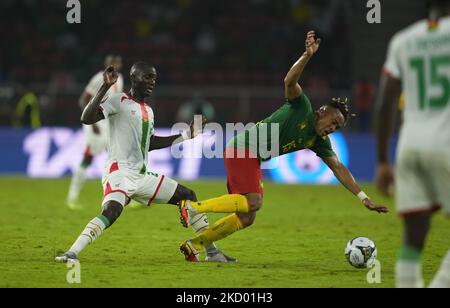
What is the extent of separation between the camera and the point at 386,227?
1362cm

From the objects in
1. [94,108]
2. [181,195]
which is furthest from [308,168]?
[94,108]

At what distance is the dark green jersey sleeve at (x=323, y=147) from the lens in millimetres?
9523

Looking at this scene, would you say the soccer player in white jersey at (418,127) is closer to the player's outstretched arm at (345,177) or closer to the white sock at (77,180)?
the player's outstretched arm at (345,177)

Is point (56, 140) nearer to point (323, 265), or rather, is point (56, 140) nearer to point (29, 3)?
point (29, 3)

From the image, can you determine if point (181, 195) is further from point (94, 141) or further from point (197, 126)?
point (94, 141)

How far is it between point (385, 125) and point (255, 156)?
11.5 feet

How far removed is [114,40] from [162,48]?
1728mm

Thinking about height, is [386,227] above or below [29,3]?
below

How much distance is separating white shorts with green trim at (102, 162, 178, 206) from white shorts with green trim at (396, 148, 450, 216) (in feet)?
13.0

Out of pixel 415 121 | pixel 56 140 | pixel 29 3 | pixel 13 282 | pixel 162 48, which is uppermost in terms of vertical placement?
pixel 29 3

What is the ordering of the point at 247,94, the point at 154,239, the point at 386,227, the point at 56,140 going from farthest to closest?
1. the point at 247,94
2. the point at 56,140
3. the point at 386,227
4. the point at 154,239

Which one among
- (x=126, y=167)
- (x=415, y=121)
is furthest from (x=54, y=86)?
(x=415, y=121)

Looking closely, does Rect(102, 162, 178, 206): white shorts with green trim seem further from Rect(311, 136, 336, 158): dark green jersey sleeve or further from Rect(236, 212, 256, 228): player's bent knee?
Rect(311, 136, 336, 158): dark green jersey sleeve

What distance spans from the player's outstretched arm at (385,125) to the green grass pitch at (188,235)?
2.31 m
